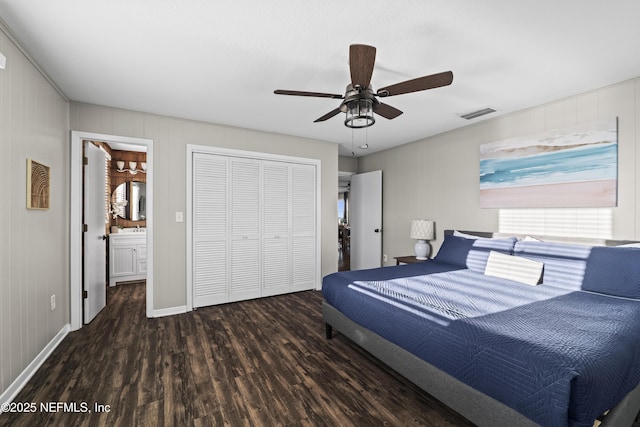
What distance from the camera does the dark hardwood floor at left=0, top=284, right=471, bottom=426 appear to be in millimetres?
1829

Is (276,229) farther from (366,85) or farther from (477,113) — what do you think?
(477,113)

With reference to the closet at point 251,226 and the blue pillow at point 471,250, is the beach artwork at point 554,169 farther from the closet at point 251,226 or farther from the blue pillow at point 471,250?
the closet at point 251,226

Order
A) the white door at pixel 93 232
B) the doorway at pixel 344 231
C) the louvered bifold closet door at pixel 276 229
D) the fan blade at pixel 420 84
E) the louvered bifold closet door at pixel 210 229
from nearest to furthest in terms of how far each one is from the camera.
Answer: the fan blade at pixel 420 84
the white door at pixel 93 232
the louvered bifold closet door at pixel 210 229
the louvered bifold closet door at pixel 276 229
the doorway at pixel 344 231

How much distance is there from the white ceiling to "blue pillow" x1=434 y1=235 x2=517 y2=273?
1.55m

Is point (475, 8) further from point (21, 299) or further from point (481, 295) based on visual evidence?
point (21, 299)

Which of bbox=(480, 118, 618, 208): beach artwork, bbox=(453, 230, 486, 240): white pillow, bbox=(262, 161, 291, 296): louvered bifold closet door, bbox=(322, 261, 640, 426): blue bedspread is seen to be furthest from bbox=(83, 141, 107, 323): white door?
bbox=(480, 118, 618, 208): beach artwork

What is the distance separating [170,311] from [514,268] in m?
3.85

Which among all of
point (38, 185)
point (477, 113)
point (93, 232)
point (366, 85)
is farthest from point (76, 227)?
point (477, 113)

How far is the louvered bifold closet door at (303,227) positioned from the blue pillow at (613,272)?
10.9 feet

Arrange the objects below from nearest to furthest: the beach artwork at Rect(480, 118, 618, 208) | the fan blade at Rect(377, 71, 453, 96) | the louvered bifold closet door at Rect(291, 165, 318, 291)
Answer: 1. the fan blade at Rect(377, 71, 453, 96)
2. the beach artwork at Rect(480, 118, 618, 208)
3. the louvered bifold closet door at Rect(291, 165, 318, 291)

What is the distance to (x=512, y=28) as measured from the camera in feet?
6.54

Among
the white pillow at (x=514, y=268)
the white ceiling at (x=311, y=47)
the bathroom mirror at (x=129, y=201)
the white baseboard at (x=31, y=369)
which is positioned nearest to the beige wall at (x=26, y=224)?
the white baseboard at (x=31, y=369)

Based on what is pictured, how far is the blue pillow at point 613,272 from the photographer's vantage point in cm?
227

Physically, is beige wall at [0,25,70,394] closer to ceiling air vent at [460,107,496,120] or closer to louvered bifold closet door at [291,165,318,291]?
louvered bifold closet door at [291,165,318,291]
